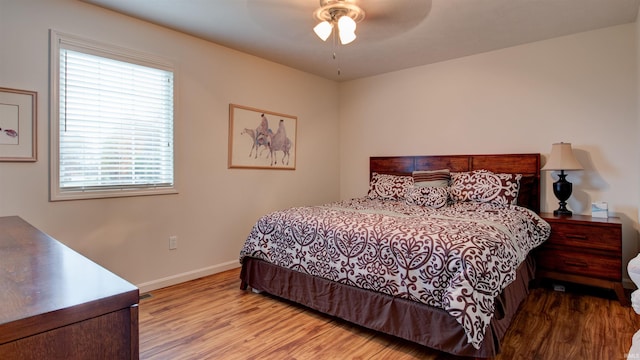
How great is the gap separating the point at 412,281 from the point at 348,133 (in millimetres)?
3256

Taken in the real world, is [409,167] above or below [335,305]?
above

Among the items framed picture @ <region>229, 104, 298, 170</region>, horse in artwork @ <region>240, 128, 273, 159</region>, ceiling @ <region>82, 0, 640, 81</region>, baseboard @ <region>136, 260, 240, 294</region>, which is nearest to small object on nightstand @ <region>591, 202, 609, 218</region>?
ceiling @ <region>82, 0, 640, 81</region>

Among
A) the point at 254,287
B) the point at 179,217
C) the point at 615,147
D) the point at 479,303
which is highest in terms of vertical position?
the point at 615,147

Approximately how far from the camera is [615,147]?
3098 mm

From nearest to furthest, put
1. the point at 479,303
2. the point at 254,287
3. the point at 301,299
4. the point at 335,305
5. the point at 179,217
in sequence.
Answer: the point at 479,303
the point at 335,305
the point at 301,299
the point at 254,287
the point at 179,217

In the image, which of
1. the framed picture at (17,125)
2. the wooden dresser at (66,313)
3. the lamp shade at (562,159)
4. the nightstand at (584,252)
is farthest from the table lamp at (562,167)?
the framed picture at (17,125)

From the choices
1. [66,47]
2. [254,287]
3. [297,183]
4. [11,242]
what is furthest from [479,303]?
[66,47]

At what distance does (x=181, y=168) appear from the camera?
10.7ft

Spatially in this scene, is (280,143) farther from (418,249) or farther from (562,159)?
(562,159)

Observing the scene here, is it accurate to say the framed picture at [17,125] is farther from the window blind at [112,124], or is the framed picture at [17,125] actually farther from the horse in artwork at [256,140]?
the horse in artwork at [256,140]

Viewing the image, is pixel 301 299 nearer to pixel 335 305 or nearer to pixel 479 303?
pixel 335 305

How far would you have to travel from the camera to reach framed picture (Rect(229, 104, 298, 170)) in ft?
12.2

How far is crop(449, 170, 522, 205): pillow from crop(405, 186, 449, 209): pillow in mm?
153

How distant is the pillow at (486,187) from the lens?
126 inches
